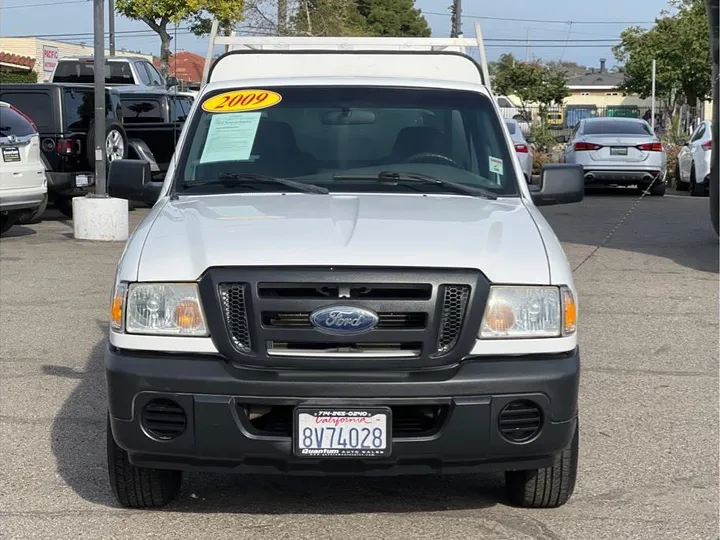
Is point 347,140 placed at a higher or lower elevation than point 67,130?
higher

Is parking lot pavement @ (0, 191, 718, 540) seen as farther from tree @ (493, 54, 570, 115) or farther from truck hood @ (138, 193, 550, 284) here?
tree @ (493, 54, 570, 115)

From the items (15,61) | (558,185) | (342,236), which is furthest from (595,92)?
(342,236)

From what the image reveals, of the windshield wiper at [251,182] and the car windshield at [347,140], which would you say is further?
the car windshield at [347,140]

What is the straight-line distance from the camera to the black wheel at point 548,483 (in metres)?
5.00

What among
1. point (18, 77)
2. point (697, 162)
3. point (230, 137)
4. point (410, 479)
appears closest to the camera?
point (410, 479)

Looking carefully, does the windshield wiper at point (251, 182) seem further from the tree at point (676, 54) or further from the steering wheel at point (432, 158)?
the tree at point (676, 54)

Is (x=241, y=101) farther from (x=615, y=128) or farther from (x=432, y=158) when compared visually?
(x=615, y=128)

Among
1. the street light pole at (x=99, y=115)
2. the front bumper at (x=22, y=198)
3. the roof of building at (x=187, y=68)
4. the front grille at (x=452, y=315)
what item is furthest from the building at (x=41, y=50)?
the front grille at (x=452, y=315)

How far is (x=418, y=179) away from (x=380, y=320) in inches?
57.6

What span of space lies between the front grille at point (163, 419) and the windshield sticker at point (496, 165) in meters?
2.19

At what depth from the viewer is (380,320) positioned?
4.46 metres

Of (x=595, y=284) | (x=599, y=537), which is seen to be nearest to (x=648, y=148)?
(x=595, y=284)

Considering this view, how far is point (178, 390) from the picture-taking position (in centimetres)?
444

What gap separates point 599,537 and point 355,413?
1182 millimetres
